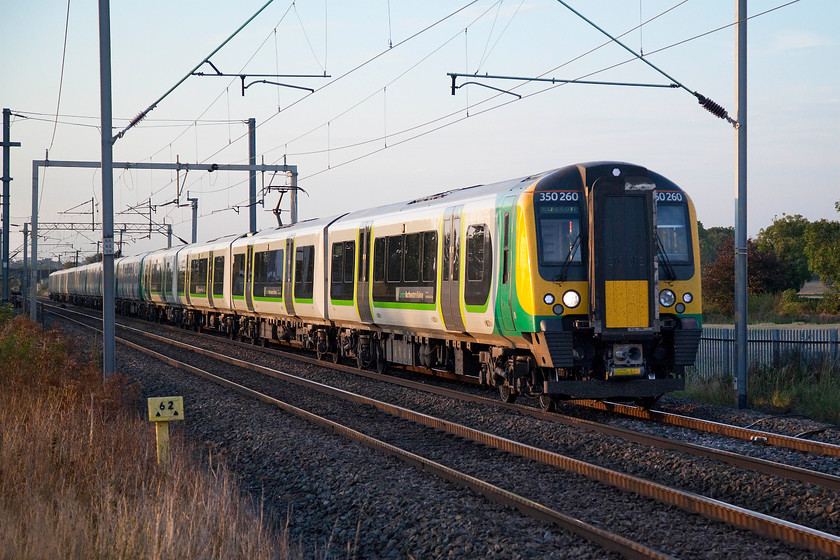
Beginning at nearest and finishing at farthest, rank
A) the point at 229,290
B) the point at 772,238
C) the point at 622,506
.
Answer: the point at 622,506
the point at 229,290
the point at 772,238

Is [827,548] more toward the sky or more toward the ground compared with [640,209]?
more toward the ground

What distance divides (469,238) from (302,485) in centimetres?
549

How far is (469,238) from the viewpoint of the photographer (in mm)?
13172

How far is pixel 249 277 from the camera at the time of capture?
25.8m

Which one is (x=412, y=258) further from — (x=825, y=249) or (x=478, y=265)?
(x=825, y=249)

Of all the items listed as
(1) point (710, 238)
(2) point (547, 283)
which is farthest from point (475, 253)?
(1) point (710, 238)

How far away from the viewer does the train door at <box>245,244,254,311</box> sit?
2556 centimetres

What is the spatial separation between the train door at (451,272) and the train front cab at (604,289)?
7.00ft

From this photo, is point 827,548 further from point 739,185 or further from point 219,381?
point 219,381

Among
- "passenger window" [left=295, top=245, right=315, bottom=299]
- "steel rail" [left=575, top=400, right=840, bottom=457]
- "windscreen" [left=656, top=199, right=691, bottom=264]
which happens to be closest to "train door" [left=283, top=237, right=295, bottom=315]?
"passenger window" [left=295, top=245, right=315, bottom=299]

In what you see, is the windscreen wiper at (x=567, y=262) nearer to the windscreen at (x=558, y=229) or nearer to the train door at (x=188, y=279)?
the windscreen at (x=558, y=229)

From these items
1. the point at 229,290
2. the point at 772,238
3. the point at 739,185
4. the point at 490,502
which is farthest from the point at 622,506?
the point at 772,238

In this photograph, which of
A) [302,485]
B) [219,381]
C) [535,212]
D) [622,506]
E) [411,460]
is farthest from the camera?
[219,381]

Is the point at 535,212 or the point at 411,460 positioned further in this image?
the point at 535,212
